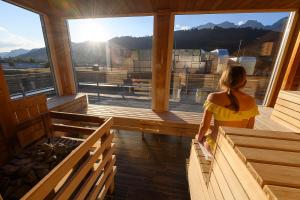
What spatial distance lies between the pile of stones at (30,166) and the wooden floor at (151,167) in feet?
2.71

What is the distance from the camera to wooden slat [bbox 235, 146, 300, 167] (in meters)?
0.46

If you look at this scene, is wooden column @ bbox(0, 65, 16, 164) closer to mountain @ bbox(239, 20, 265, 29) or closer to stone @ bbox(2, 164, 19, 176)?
stone @ bbox(2, 164, 19, 176)

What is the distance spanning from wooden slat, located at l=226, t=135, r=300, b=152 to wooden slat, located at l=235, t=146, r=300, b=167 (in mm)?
25

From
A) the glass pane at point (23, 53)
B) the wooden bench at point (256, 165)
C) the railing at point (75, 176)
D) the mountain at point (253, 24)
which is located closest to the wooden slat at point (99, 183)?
the railing at point (75, 176)

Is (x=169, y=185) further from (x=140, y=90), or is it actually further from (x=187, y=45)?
(x=187, y=45)

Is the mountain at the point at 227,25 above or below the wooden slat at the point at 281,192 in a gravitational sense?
above

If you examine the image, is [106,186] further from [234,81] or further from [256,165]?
[234,81]

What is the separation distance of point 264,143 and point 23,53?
3.45 metres

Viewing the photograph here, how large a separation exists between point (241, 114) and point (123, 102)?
8.56 ft

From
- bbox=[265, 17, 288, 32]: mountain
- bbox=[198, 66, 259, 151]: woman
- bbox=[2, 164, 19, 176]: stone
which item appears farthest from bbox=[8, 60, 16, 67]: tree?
bbox=[265, 17, 288, 32]: mountain

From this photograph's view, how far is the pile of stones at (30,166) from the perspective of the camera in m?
0.97

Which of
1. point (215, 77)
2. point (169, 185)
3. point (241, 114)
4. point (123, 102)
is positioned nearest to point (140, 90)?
point (123, 102)

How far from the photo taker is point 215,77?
9.02 feet

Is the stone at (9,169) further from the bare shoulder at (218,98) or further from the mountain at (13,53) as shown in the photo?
the mountain at (13,53)
